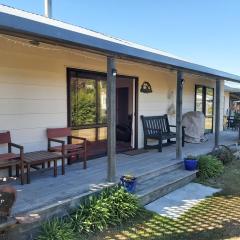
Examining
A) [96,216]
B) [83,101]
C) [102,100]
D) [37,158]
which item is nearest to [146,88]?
[102,100]

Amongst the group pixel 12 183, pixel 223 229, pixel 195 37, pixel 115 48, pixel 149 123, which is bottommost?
pixel 223 229

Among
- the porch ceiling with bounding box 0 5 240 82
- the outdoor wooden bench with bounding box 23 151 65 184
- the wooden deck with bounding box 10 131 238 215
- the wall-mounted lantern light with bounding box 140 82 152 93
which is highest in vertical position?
the porch ceiling with bounding box 0 5 240 82

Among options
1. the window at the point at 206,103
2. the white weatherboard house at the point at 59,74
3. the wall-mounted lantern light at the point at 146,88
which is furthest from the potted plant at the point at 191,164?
the window at the point at 206,103

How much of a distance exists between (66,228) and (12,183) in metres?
1.53

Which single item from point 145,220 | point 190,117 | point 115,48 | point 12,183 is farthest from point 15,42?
point 190,117

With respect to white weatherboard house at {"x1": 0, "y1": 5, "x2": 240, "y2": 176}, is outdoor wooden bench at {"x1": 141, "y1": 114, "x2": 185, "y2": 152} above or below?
below

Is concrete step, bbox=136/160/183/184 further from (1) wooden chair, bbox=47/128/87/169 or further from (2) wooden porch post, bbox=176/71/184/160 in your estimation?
(1) wooden chair, bbox=47/128/87/169

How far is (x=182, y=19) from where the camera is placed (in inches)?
780

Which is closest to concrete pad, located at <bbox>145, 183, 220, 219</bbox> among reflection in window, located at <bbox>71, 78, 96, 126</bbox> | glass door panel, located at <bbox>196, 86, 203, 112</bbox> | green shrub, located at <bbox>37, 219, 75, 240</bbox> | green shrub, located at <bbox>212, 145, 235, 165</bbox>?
green shrub, located at <bbox>37, 219, 75, 240</bbox>

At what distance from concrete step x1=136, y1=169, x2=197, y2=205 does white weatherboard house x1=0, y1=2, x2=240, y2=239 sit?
0.03 metres

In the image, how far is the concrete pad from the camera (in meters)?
4.62

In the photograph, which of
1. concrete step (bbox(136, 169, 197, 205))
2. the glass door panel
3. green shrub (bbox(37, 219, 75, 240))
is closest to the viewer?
green shrub (bbox(37, 219, 75, 240))

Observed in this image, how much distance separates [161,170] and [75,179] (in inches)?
72.0

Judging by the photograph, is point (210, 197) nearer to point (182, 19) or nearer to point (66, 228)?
point (66, 228)
